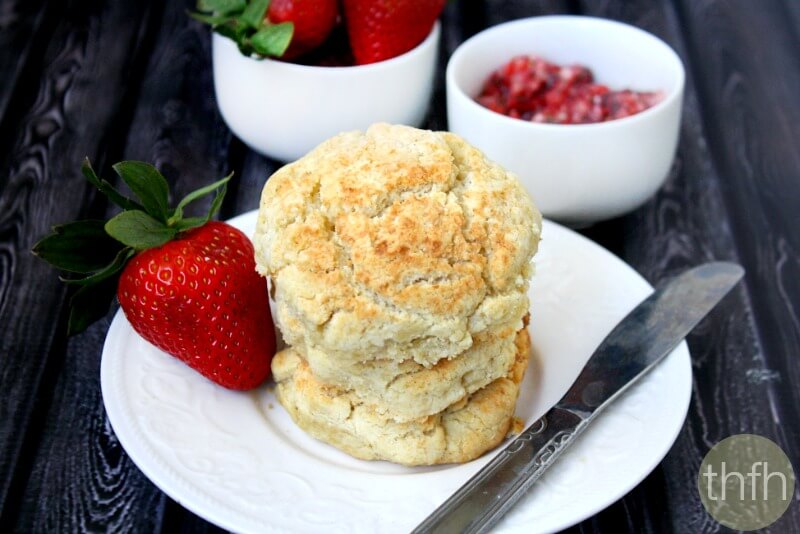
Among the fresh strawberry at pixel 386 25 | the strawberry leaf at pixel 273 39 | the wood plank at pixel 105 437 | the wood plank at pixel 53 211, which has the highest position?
the strawberry leaf at pixel 273 39

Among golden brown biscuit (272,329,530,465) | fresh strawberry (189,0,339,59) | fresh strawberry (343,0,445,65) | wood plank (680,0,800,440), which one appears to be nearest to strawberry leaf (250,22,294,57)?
fresh strawberry (189,0,339,59)

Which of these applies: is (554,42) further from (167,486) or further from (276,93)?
(167,486)

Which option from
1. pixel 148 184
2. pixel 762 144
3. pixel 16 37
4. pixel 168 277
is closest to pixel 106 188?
pixel 148 184

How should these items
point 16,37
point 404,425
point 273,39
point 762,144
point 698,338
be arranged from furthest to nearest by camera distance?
1. point 16,37
2. point 762,144
3. point 273,39
4. point 698,338
5. point 404,425

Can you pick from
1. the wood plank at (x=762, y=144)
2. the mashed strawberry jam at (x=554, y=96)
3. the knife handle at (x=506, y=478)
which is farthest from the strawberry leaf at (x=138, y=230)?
the wood plank at (x=762, y=144)

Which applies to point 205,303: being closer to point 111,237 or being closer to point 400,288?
point 111,237

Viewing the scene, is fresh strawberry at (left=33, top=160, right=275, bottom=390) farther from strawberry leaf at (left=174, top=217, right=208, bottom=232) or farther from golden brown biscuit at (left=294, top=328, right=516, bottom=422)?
golden brown biscuit at (left=294, top=328, right=516, bottom=422)

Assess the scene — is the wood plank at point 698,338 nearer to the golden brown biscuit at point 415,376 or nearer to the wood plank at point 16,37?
the golden brown biscuit at point 415,376
